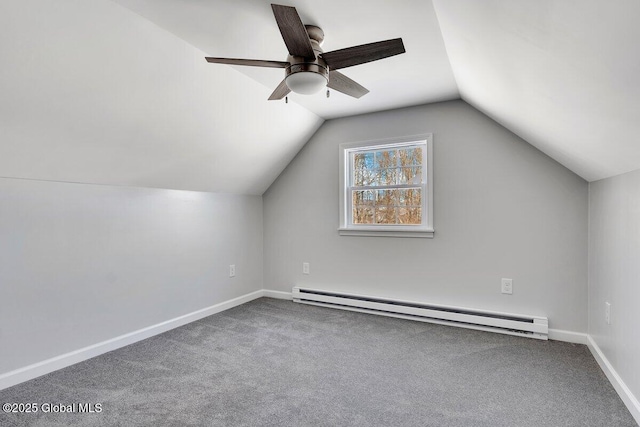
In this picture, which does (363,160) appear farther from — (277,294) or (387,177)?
(277,294)

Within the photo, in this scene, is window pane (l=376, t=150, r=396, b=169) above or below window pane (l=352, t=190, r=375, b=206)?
above

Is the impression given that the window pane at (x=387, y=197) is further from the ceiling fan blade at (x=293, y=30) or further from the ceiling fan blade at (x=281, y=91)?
the ceiling fan blade at (x=293, y=30)

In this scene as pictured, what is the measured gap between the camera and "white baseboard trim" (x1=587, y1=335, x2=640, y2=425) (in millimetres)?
Answer: 1718

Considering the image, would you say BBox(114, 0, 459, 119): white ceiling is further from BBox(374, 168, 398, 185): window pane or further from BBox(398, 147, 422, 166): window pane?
BBox(374, 168, 398, 185): window pane

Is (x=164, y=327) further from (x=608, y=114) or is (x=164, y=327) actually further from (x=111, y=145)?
(x=608, y=114)

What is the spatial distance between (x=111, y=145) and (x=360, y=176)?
2.36 metres

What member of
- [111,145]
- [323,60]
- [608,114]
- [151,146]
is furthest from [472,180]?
[111,145]

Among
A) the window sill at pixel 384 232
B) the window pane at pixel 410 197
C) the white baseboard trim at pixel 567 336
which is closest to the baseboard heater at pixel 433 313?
the white baseboard trim at pixel 567 336

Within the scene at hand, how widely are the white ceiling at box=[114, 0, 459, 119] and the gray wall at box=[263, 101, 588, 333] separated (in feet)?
2.39

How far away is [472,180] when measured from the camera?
3061 mm

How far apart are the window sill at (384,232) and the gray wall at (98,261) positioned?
53.1 inches

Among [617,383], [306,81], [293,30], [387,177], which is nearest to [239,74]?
[306,81]

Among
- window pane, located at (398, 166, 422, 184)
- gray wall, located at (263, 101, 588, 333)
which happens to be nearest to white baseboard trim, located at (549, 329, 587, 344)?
gray wall, located at (263, 101, 588, 333)

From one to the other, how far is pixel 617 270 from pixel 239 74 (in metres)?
2.85
